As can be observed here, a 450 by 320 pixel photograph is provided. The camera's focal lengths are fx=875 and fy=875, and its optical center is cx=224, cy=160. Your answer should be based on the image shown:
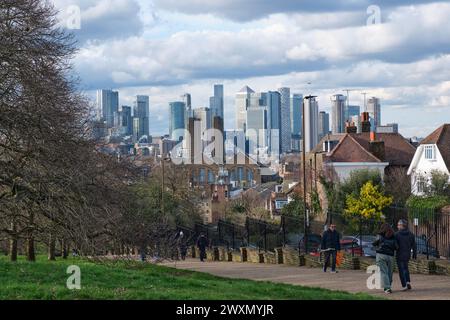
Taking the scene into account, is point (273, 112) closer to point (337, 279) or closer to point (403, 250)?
point (337, 279)

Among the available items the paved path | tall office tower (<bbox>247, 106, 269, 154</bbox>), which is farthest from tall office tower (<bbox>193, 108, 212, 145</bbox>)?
the paved path

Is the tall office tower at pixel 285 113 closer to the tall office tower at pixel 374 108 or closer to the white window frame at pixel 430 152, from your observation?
the tall office tower at pixel 374 108

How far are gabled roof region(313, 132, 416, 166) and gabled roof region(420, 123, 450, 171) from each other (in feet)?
17.5

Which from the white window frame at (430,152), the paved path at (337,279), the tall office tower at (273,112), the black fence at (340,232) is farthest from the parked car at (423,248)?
the tall office tower at (273,112)

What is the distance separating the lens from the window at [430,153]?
188 ft

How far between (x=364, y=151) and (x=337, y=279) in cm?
4076

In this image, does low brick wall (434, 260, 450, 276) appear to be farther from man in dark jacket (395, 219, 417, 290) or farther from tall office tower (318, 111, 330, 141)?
tall office tower (318, 111, 330, 141)

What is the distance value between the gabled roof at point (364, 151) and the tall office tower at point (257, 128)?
82805 mm

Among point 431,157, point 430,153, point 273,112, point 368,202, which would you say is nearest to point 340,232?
point 368,202

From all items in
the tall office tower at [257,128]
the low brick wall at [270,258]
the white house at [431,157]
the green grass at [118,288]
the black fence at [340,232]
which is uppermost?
the tall office tower at [257,128]

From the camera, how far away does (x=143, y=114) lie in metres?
120
